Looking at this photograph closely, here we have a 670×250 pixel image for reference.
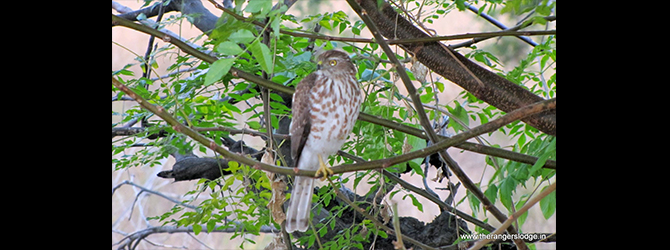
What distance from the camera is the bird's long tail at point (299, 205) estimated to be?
180 cm

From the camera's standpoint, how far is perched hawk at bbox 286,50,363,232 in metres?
1.81

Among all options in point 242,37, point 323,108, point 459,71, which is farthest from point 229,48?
point 459,71

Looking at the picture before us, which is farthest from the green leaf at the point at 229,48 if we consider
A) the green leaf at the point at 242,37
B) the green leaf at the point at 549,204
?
the green leaf at the point at 549,204

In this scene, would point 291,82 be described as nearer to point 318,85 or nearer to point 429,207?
point 318,85

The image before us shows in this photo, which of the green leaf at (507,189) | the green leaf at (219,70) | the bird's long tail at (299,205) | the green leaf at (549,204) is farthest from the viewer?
the bird's long tail at (299,205)

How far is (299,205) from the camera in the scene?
71.7 inches

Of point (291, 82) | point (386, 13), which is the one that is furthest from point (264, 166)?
point (291, 82)

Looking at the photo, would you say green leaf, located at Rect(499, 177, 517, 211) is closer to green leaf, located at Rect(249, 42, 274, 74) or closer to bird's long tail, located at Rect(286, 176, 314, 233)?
bird's long tail, located at Rect(286, 176, 314, 233)

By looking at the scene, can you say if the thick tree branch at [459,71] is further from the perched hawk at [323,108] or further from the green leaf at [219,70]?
the green leaf at [219,70]

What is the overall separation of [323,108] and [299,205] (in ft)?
1.10

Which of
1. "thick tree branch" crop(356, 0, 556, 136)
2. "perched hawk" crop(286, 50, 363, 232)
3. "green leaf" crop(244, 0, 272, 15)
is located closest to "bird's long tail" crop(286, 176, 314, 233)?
"perched hawk" crop(286, 50, 363, 232)

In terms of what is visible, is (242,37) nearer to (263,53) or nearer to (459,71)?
(263,53)

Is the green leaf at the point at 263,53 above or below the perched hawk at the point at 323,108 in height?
below
